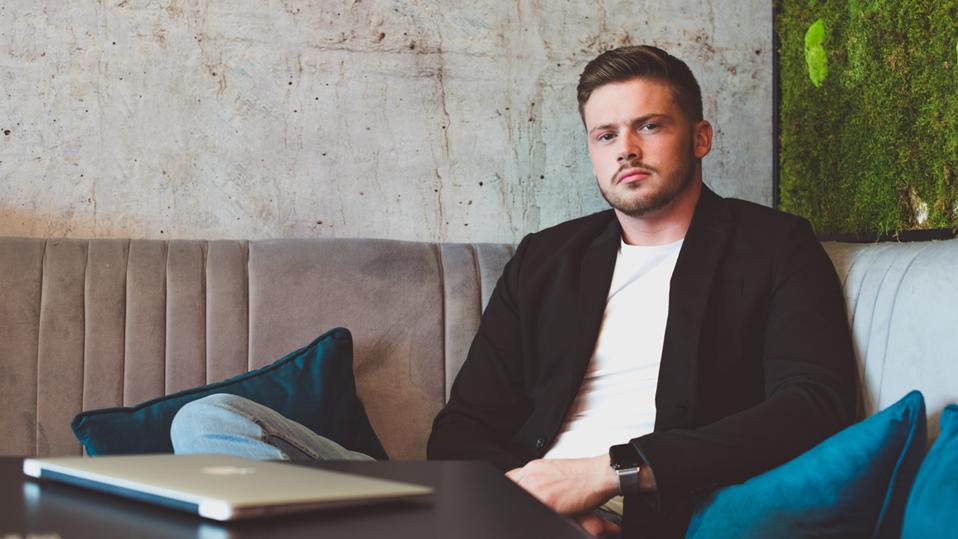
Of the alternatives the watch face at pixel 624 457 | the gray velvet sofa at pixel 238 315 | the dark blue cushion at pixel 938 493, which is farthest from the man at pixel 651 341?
the dark blue cushion at pixel 938 493

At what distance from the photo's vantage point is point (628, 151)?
1.95m

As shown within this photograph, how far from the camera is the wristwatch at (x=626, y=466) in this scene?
4.80 feet

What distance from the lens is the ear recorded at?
2.05 meters

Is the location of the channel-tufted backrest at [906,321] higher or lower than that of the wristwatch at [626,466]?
higher

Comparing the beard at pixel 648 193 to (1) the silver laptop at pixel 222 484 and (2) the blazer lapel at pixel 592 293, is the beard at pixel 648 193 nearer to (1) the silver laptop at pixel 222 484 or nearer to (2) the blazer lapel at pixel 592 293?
(2) the blazer lapel at pixel 592 293

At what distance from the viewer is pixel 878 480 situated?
4.29 feet

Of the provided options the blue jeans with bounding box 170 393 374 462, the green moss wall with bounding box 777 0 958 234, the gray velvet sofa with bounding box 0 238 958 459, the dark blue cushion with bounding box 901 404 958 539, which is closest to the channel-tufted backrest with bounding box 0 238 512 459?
the gray velvet sofa with bounding box 0 238 958 459

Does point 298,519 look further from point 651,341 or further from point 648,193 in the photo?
point 648,193

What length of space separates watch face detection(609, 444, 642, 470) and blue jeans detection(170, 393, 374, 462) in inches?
18.4

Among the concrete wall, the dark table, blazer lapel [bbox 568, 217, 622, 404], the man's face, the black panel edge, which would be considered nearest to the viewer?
the dark table

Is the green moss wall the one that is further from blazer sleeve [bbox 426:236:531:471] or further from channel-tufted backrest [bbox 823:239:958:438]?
blazer sleeve [bbox 426:236:531:471]

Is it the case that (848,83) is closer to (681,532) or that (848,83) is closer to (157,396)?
(681,532)

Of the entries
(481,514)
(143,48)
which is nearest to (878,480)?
(481,514)

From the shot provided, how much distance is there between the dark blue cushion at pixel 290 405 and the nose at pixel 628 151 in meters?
0.70
